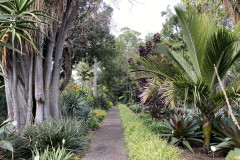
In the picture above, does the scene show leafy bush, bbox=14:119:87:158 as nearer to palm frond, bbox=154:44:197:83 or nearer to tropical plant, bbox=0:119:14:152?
tropical plant, bbox=0:119:14:152

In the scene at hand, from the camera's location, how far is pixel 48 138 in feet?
14.7

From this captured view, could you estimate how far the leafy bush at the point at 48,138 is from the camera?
13.7 ft

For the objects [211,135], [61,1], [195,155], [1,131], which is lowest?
[195,155]

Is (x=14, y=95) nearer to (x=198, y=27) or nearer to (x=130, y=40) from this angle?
(x=198, y=27)

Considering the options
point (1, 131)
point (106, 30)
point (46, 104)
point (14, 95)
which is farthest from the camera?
point (106, 30)

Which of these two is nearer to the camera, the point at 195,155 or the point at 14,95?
the point at 195,155

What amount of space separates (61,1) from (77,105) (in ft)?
14.6

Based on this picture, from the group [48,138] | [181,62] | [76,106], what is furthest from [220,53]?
[76,106]

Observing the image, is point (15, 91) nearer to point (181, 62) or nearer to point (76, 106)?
point (76, 106)

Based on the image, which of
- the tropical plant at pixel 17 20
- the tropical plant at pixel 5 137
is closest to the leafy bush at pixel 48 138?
the tropical plant at pixel 5 137

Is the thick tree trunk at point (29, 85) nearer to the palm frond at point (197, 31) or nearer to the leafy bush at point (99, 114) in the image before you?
the palm frond at point (197, 31)

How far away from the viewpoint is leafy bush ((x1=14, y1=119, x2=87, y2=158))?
13.7ft

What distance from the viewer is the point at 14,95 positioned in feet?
18.0

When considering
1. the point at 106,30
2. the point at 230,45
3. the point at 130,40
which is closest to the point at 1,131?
the point at 230,45
